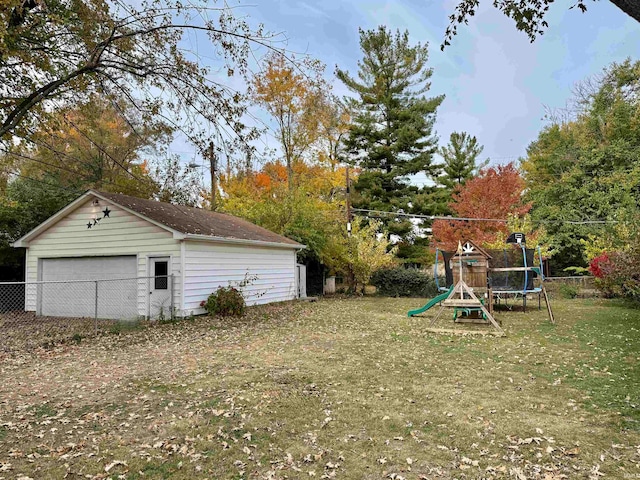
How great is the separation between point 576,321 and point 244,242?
9793 millimetres

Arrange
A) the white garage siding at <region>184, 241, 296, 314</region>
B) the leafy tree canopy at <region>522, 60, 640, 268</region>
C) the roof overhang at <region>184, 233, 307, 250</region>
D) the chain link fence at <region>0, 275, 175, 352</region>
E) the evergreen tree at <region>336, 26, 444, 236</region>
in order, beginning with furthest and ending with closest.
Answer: the evergreen tree at <region>336, 26, 444, 236</region>
the leafy tree canopy at <region>522, 60, 640, 268</region>
the white garage siding at <region>184, 241, 296, 314</region>
the roof overhang at <region>184, 233, 307, 250</region>
the chain link fence at <region>0, 275, 175, 352</region>

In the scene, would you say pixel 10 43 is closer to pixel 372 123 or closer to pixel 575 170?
pixel 372 123

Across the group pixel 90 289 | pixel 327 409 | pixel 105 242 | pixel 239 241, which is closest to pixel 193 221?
pixel 239 241

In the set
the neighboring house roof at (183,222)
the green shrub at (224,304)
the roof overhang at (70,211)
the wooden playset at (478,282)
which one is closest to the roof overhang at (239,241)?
the neighboring house roof at (183,222)

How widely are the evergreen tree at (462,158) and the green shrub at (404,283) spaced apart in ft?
50.9

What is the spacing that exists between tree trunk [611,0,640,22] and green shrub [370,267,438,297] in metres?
16.5

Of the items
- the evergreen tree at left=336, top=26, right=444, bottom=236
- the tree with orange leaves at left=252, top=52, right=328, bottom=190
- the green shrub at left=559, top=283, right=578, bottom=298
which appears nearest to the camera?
the green shrub at left=559, top=283, right=578, bottom=298

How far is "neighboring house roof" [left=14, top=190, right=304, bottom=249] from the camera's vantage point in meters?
11.5

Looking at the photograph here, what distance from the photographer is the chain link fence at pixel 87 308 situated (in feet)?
32.6

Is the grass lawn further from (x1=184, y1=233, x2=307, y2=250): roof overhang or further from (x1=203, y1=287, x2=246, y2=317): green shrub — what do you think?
(x1=184, y1=233, x2=307, y2=250): roof overhang

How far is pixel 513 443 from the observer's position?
136 inches

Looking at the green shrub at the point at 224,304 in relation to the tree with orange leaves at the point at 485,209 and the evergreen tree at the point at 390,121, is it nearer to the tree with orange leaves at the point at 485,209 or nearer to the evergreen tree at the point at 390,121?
the tree with orange leaves at the point at 485,209

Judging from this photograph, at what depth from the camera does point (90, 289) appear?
40.7 ft

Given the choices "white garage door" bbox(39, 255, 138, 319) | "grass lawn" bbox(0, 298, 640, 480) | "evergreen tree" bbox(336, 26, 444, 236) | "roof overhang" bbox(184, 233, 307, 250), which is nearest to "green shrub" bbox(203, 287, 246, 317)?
"roof overhang" bbox(184, 233, 307, 250)
